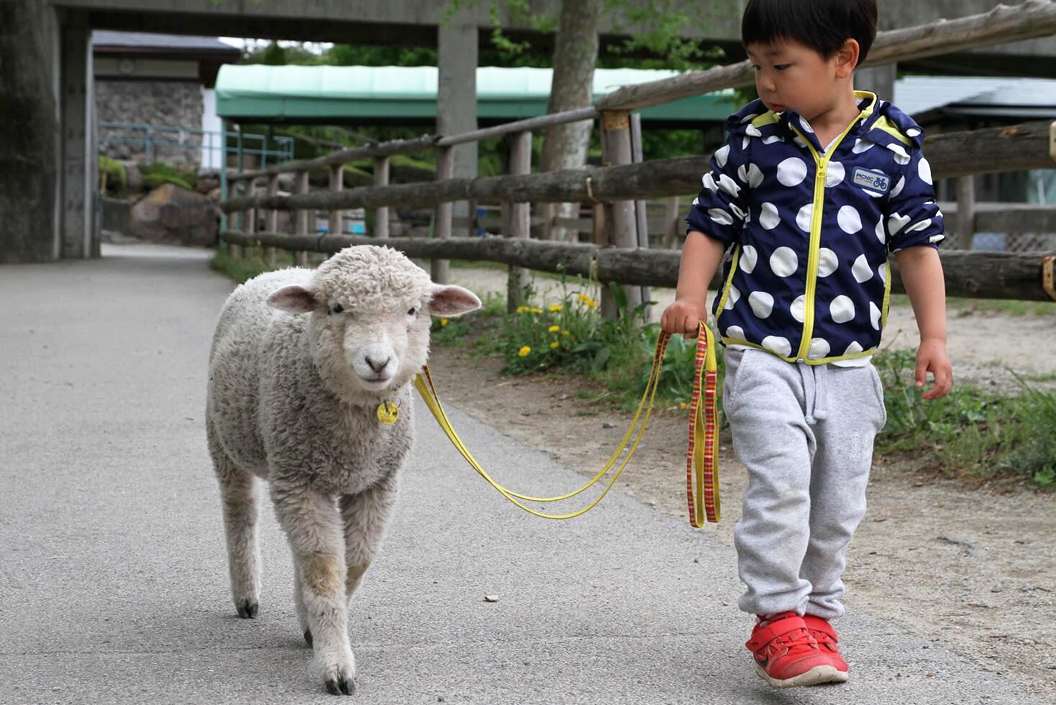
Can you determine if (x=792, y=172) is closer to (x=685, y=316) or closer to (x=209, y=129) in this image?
(x=685, y=316)

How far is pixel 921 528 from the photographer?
4.43 m

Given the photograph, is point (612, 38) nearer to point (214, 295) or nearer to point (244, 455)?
point (214, 295)

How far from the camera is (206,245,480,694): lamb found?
3.06 m

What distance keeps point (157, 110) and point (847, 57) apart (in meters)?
41.6

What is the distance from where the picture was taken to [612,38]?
76.7 feet

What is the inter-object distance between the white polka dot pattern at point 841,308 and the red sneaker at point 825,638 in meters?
0.73

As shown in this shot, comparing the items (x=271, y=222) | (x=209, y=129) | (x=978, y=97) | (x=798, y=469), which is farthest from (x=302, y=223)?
(x=209, y=129)

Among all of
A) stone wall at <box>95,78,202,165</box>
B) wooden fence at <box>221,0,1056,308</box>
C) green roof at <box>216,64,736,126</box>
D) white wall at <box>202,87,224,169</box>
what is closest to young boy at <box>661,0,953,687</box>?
wooden fence at <box>221,0,1056,308</box>

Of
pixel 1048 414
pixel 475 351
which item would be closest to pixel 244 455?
pixel 1048 414

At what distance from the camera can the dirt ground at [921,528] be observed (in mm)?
3357

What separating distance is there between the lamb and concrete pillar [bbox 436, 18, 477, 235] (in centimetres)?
1827

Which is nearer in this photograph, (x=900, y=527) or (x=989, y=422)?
(x=900, y=527)

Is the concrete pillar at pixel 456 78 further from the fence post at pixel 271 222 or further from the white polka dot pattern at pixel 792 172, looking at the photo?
the white polka dot pattern at pixel 792 172

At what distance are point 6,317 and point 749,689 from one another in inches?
401
